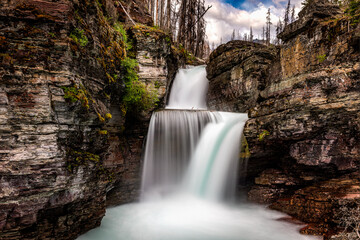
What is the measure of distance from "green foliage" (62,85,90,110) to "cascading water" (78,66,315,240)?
141 inches

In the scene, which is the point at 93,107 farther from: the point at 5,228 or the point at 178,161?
the point at 178,161

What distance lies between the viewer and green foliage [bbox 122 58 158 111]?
25.5 ft

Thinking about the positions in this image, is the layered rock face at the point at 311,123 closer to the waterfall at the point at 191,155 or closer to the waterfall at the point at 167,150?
the waterfall at the point at 191,155

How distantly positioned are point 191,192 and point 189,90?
8.30 metres

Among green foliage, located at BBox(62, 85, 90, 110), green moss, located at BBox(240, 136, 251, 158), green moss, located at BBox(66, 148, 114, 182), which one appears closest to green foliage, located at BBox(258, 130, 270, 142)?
green moss, located at BBox(240, 136, 251, 158)

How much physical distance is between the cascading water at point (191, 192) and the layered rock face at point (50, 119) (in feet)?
4.81

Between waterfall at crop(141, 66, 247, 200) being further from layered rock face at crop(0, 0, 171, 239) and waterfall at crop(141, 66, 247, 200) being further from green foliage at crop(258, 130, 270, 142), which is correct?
layered rock face at crop(0, 0, 171, 239)

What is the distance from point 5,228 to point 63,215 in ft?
3.48

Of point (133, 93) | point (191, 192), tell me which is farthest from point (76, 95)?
point (191, 192)

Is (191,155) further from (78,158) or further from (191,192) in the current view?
(78,158)

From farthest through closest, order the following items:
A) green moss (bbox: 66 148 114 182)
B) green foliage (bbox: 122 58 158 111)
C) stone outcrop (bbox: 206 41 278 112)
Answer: stone outcrop (bbox: 206 41 278 112), green foliage (bbox: 122 58 158 111), green moss (bbox: 66 148 114 182)

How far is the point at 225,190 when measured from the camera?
8305 millimetres

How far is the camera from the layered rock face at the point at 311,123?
6121 mm

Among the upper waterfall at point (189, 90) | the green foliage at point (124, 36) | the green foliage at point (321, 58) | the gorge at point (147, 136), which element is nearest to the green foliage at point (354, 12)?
the gorge at point (147, 136)
